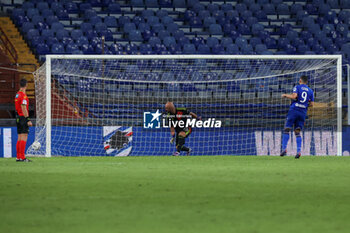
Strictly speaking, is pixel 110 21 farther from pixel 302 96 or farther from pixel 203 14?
pixel 302 96

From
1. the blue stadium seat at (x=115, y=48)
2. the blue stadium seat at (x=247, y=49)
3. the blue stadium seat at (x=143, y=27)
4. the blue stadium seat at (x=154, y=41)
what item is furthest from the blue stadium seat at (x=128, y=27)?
the blue stadium seat at (x=247, y=49)

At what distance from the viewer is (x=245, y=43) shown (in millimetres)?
21797

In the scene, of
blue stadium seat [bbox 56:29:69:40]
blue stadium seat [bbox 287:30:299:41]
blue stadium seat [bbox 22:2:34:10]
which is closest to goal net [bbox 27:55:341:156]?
blue stadium seat [bbox 56:29:69:40]

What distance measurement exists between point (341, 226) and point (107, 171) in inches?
223

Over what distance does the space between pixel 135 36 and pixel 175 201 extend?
15738 mm

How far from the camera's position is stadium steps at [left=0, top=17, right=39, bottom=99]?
62.4 feet

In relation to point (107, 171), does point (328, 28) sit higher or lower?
higher

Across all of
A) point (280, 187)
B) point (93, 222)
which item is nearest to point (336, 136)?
point (280, 187)

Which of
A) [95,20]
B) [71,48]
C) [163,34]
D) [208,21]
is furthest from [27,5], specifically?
[208,21]

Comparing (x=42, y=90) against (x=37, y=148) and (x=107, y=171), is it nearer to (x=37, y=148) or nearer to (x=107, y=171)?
(x=37, y=148)

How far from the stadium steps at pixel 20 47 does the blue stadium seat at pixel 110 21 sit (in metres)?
3.05

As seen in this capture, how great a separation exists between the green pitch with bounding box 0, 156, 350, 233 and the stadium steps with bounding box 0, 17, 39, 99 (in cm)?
974

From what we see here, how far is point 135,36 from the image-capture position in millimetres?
21422

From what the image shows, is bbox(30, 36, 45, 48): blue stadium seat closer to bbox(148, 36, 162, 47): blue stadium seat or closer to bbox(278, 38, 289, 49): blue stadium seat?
bbox(148, 36, 162, 47): blue stadium seat
